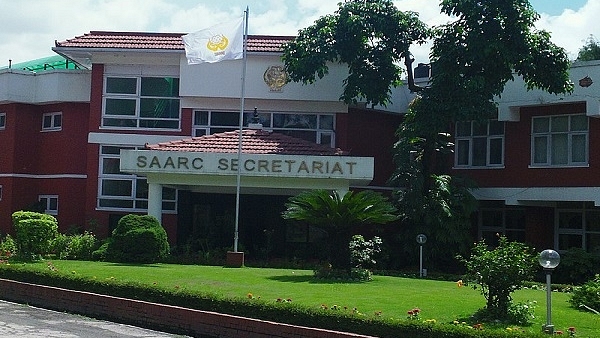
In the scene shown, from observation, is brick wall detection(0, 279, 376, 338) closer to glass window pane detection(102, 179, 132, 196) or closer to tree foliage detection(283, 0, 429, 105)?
glass window pane detection(102, 179, 132, 196)

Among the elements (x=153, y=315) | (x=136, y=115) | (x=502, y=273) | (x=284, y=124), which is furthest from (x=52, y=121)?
(x=502, y=273)

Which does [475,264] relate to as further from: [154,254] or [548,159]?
[548,159]

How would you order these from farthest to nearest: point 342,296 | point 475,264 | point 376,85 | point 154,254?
point 376,85 < point 154,254 < point 342,296 < point 475,264

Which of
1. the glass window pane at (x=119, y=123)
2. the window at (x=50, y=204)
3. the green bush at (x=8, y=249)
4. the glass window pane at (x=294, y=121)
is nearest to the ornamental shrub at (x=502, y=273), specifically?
the green bush at (x=8, y=249)

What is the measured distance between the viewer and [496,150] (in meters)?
29.2

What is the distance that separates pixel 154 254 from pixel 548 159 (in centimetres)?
1290

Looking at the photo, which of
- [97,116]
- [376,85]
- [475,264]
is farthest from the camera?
[97,116]

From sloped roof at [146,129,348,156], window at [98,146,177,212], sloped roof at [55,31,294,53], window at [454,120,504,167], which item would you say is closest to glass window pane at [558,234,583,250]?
window at [454,120,504,167]

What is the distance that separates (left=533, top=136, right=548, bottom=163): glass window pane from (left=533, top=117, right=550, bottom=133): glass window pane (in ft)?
0.75

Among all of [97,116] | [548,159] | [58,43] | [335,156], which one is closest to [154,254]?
[335,156]

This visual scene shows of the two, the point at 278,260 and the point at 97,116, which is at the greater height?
the point at 97,116

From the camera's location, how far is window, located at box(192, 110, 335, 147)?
97.1ft

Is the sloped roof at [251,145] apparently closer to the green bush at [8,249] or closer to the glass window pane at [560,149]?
the green bush at [8,249]

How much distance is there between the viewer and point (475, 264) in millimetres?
14234
